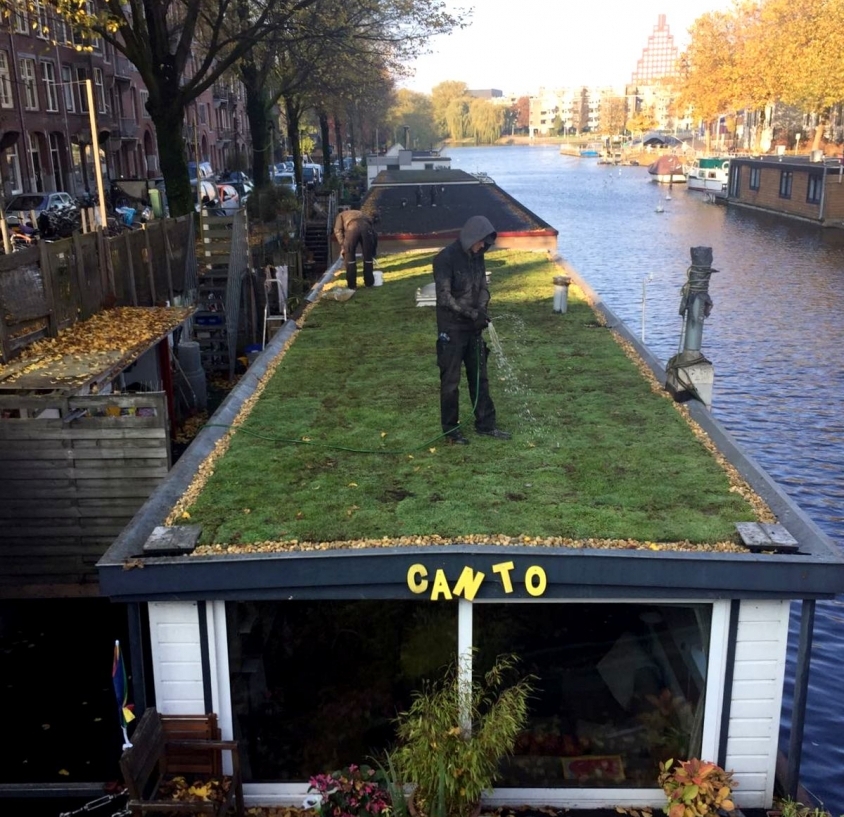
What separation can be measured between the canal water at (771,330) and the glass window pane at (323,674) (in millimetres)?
5093

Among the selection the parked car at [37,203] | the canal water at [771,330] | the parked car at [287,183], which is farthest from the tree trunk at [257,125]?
the canal water at [771,330]

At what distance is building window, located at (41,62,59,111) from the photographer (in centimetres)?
4712

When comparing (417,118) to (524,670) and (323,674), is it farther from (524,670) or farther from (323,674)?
(524,670)

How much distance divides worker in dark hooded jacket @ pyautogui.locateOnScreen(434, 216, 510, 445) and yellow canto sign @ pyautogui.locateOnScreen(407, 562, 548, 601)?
317 centimetres

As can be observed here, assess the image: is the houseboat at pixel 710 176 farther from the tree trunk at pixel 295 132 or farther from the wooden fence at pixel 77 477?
the wooden fence at pixel 77 477

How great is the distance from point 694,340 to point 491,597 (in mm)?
5391

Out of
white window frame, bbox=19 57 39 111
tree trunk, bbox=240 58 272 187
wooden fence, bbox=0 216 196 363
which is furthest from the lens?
white window frame, bbox=19 57 39 111

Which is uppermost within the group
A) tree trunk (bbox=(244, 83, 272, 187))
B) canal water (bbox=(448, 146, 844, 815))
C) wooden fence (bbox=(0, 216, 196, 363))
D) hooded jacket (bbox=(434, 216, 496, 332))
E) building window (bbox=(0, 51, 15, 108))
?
building window (bbox=(0, 51, 15, 108))

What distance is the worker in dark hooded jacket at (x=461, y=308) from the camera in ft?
29.5

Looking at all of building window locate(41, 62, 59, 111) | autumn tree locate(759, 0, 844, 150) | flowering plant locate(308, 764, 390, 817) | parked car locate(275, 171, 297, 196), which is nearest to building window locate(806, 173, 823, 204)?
autumn tree locate(759, 0, 844, 150)

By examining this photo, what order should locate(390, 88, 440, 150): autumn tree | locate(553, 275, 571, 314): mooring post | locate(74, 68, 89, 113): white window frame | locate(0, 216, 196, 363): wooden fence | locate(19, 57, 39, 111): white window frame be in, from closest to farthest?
locate(0, 216, 196, 363): wooden fence, locate(553, 275, 571, 314): mooring post, locate(19, 57, 39, 111): white window frame, locate(74, 68, 89, 113): white window frame, locate(390, 88, 440, 150): autumn tree

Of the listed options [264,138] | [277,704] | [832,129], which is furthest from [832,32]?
[277,704]

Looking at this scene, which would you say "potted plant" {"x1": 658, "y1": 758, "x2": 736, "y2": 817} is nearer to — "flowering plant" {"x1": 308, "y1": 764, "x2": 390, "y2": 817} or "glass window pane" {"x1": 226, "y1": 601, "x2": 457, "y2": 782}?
"glass window pane" {"x1": 226, "y1": 601, "x2": 457, "y2": 782}

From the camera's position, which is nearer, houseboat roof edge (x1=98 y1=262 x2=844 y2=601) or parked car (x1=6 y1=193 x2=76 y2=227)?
houseboat roof edge (x1=98 y1=262 x2=844 y2=601)
